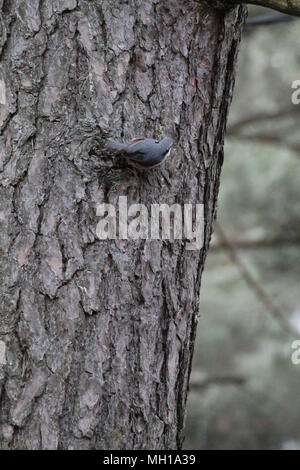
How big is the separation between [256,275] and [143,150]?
2761mm

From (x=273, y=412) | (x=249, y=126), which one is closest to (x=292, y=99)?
(x=249, y=126)

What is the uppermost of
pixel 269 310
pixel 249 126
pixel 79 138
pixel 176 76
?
pixel 249 126

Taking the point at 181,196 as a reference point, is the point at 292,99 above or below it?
above

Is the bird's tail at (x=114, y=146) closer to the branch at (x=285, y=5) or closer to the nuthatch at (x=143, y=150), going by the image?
the nuthatch at (x=143, y=150)

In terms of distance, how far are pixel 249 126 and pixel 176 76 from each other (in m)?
2.43

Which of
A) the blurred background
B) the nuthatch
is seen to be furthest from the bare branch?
the nuthatch

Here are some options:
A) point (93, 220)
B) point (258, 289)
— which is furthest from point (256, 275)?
point (93, 220)

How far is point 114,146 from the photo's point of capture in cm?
140

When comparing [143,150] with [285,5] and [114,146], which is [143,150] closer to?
[114,146]

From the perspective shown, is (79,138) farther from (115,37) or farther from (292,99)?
(292,99)

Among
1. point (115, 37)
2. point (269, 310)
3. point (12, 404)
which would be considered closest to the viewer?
point (12, 404)

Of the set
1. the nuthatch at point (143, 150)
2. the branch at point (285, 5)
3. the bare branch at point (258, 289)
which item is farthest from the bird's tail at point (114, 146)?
the bare branch at point (258, 289)

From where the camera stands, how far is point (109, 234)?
1413 millimetres

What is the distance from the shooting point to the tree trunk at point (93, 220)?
1361 millimetres
